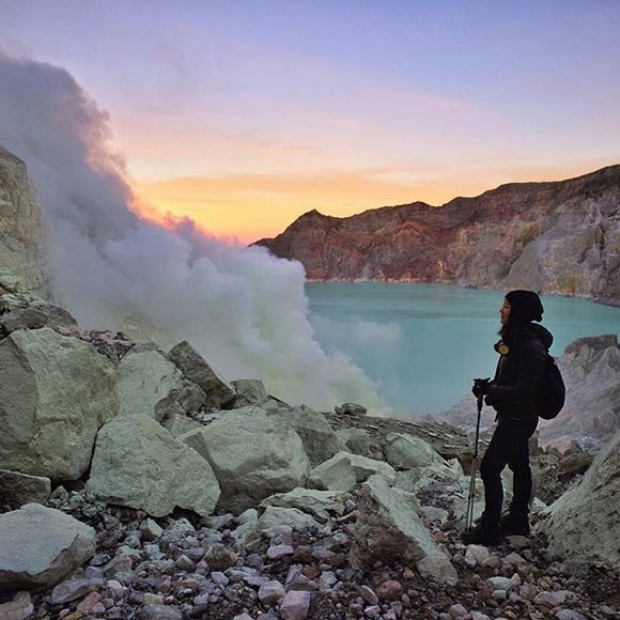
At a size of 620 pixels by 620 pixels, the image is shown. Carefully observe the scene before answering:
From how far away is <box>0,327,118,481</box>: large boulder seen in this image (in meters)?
4.97

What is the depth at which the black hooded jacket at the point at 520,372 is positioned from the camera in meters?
4.15

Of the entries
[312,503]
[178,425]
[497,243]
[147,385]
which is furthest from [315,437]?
[497,243]

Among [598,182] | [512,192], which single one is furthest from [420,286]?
[598,182]

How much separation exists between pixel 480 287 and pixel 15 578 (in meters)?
97.0

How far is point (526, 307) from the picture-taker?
14.0ft

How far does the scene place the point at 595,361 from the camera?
28453 mm

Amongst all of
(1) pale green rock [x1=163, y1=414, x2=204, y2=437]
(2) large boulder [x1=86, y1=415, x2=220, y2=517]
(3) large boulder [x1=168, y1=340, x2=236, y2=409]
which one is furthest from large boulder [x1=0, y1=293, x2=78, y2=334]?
(3) large boulder [x1=168, y1=340, x2=236, y2=409]

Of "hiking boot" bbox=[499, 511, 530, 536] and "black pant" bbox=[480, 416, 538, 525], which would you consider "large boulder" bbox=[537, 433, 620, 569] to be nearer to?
"hiking boot" bbox=[499, 511, 530, 536]

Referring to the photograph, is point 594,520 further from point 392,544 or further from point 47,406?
point 47,406

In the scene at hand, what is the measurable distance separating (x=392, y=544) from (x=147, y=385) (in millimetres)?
5164

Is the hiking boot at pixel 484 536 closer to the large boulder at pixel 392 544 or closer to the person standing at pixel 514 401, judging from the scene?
the person standing at pixel 514 401

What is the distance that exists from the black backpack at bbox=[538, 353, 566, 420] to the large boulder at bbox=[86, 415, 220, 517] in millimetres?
3226

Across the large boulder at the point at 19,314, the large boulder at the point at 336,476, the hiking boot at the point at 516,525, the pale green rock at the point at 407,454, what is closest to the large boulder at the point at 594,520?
the hiking boot at the point at 516,525

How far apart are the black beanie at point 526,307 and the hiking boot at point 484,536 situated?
1.68m
